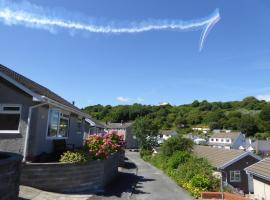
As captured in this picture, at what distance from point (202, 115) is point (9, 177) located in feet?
540

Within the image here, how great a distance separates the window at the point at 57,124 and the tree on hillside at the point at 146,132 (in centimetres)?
3449

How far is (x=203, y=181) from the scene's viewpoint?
60.6 feet

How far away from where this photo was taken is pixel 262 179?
982 inches

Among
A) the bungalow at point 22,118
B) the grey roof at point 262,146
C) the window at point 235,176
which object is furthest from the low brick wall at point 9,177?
the grey roof at point 262,146

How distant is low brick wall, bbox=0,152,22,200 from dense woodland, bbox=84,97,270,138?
91117 mm

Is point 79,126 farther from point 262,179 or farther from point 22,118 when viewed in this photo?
point 262,179

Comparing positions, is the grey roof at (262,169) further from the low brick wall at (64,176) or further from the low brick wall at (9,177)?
the low brick wall at (9,177)

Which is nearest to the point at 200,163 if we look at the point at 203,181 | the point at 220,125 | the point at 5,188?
the point at 203,181

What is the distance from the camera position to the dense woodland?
408ft

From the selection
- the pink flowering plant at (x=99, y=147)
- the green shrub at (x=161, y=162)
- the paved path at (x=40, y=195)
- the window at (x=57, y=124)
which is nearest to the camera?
the paved path at (x=40, y=195)

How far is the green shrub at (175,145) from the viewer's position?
118 feet

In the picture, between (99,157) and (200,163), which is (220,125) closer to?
(200,163)

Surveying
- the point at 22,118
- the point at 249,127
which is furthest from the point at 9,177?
the point at 249,127

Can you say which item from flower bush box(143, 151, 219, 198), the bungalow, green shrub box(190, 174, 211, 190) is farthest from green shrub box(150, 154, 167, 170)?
the bungalow
